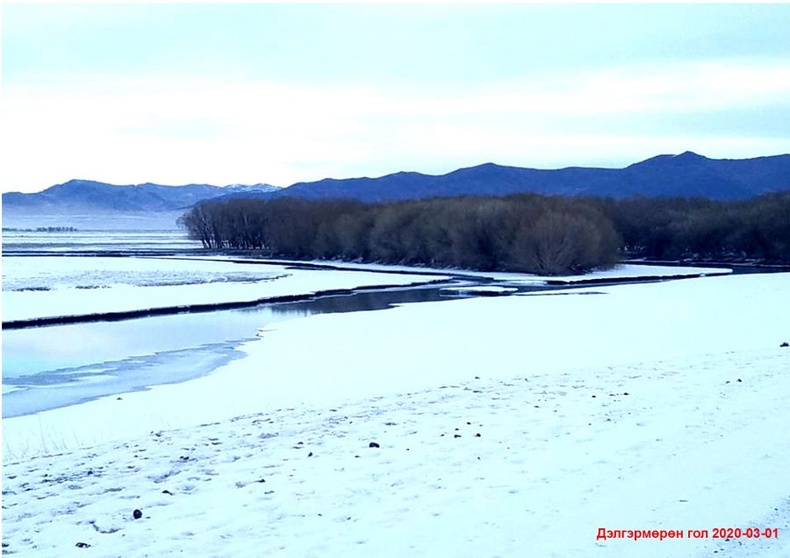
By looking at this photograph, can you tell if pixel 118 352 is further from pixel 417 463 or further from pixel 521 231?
pixel 521 231

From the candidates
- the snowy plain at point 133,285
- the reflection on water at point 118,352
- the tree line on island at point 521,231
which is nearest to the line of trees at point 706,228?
the tree line on island at point 521,231

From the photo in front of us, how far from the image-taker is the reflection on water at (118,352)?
655 inches

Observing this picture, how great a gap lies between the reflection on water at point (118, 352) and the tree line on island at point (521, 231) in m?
37.2

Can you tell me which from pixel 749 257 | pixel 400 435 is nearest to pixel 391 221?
pixel 749 257

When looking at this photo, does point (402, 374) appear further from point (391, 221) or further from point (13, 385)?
point (391, 221)

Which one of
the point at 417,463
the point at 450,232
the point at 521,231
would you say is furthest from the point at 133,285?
the point at 417,463

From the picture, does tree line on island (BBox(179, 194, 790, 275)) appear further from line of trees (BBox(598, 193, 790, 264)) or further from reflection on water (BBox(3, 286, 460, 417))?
reflection on water (BBox(3, 286, 460, 417))

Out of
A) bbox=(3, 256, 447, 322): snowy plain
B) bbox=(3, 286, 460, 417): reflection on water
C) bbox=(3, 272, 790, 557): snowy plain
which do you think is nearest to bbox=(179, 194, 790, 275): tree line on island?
bbox=(3, 256, 447, 322): snowy plain

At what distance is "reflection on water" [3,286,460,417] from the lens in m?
16.6

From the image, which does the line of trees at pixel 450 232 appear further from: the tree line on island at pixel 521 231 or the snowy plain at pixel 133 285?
the snowy plain at pixel 133 285

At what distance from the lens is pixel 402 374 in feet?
54.9

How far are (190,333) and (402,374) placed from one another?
11606 mm

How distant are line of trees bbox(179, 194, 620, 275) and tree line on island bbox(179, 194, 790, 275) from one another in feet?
0.34

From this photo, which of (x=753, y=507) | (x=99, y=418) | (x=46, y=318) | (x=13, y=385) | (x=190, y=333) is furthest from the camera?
(x=46, y=318)
